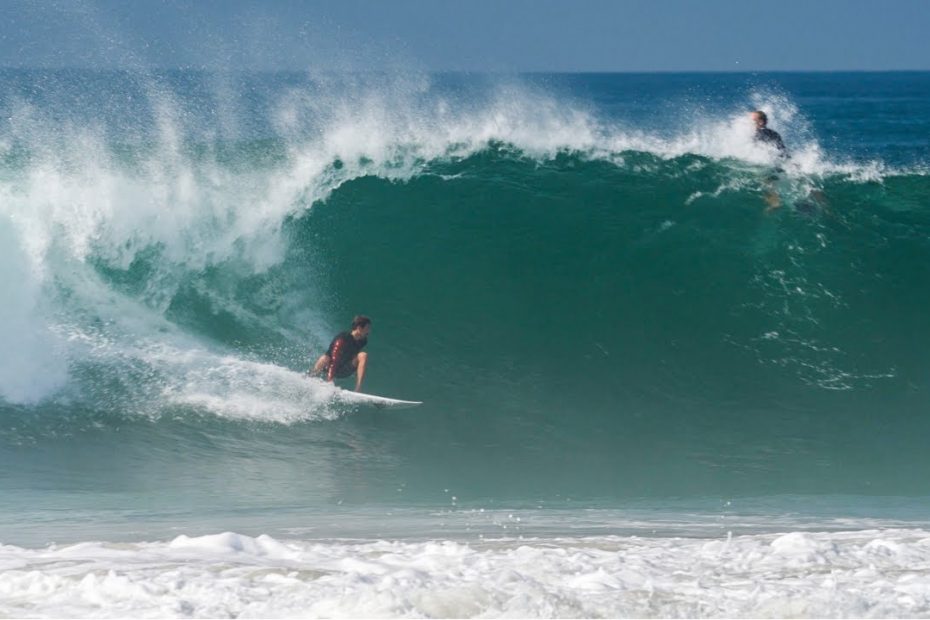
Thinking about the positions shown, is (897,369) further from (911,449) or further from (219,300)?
(219,300)

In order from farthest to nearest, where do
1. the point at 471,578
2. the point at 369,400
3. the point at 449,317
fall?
the point at 449,317 < the point at 369,400 < the point at 471,578

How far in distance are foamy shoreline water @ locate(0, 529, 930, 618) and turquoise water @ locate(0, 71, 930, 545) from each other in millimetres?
837

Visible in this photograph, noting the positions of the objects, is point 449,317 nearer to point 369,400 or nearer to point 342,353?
point 342,353

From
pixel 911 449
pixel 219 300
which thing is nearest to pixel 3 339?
pixel 219 300

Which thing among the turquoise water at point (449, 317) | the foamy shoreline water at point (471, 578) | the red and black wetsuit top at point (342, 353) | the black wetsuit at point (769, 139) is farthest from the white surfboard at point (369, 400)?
the black wetsuit at point (769, 139)

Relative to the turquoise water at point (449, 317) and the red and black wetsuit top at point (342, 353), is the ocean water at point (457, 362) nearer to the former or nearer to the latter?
the turquoise water at point (449, 317)

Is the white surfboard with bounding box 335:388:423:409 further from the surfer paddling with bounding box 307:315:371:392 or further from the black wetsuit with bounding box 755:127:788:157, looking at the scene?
the black wetsuit with bounding box 755:127:788:157

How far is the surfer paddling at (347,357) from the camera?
386 inches

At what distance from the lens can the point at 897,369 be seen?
1062 centimetres

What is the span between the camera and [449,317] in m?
11.5

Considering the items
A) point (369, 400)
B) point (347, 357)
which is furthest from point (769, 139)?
point (369, 400)

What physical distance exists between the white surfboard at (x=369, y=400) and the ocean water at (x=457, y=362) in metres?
0.18

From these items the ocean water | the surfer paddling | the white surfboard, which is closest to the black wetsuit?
the ocean water

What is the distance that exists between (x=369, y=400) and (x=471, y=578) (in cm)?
444
